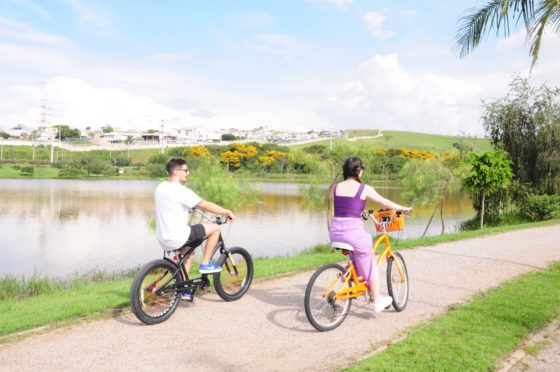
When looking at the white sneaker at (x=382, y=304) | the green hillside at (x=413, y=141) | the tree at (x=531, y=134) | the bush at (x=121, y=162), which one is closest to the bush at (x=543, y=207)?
the tree at (x=531, y=134)

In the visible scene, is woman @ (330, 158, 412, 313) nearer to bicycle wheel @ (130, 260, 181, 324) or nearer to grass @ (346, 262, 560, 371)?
grass @ (346, 262, 560, 371)

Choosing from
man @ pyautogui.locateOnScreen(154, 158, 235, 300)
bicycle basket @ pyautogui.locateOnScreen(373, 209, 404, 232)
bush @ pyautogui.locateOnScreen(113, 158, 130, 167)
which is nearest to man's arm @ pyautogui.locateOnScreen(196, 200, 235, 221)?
man @ pyautogui.locateOnScreen(154, 158, 235, 300)

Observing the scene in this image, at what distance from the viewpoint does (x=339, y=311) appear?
5.47 m

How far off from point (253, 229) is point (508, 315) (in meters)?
19.4

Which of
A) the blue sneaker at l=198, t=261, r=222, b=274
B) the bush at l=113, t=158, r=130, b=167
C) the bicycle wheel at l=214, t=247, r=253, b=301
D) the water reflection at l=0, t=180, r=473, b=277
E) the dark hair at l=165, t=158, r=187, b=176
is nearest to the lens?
the dark hair at l=165, t=158, r=187, b=176

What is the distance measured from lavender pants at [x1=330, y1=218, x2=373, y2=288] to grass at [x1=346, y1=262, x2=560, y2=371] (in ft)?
3.12

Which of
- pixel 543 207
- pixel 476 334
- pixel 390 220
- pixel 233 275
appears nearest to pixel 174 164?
pixel 233 275

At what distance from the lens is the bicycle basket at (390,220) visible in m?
5.82

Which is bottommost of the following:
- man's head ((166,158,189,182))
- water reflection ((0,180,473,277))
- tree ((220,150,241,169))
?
water reflection ((0,180,473,277))

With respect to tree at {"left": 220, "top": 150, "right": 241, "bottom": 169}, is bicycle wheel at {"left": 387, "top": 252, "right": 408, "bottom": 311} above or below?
below

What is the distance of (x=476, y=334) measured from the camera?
5133 millimetres

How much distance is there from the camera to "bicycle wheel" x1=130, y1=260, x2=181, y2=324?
517cm

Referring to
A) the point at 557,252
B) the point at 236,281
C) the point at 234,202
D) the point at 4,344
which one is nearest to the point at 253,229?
the point at 234,202

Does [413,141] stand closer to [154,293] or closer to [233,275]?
[233,275]
